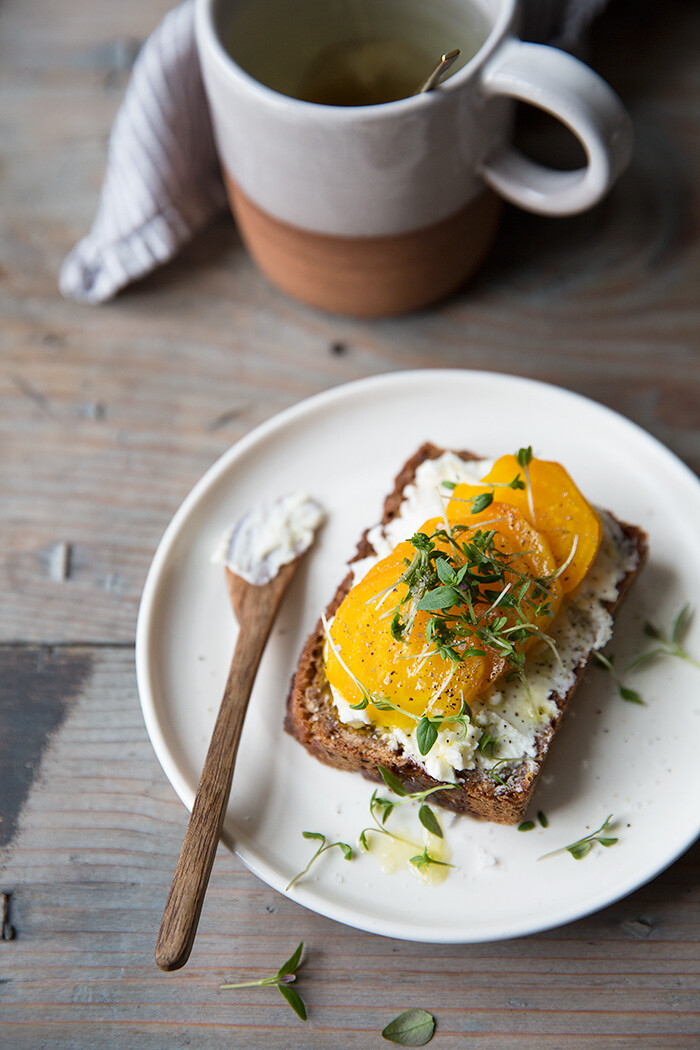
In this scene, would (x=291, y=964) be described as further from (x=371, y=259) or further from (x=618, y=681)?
(x=371, y=259)

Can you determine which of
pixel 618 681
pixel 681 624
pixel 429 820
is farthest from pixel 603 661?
pixel 429 820

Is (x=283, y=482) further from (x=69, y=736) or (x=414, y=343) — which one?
(x=69, y=736)

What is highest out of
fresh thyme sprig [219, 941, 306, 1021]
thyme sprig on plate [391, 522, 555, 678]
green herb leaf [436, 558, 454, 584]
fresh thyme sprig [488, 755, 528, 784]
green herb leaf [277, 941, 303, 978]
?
green herb leaf [436, 558, 454, 584]

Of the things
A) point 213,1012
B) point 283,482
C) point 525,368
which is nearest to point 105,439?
point 283,482

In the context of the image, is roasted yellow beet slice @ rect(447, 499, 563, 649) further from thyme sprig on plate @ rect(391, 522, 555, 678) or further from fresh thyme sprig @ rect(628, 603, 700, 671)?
fresh thyme sprig @ rect(628, 603, 700, 671)

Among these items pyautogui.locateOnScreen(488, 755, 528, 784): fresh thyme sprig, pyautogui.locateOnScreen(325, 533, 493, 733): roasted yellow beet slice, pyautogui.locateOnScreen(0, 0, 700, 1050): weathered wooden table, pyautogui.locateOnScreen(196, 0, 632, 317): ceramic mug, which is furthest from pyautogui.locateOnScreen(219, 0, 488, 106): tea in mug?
pyautogui.locateOnScreen(488, 755, 528, 784): fresh thyme sprig

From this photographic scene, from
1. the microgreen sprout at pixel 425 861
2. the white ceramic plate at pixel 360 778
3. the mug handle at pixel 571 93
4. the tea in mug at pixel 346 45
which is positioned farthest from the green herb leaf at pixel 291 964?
the tea in mug at pixel 346 45

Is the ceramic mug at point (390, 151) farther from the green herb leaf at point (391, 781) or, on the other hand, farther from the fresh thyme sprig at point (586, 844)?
the fresh thyme sprig at point (586, 844)
